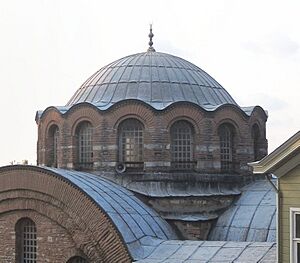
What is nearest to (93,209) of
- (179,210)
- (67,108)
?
(179,210)

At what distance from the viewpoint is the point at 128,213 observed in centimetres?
1912

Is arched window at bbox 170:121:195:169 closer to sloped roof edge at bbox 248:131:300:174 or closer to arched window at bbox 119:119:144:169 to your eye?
arched window at bbox 119:119:144:169

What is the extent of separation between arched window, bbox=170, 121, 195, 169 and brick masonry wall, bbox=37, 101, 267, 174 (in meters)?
0.20

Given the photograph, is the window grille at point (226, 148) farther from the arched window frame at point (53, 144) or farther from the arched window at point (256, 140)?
the arched window frame at point (53, 144)

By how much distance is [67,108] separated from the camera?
78.1 ft

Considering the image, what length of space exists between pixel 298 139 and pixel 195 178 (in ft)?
29.1

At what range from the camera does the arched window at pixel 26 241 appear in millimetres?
20000

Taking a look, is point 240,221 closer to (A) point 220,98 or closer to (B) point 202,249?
(B) point 202,249

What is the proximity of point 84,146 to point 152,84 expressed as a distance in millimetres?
3400

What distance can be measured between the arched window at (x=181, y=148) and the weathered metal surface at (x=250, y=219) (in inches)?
86.0

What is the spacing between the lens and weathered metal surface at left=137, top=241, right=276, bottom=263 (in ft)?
54.2

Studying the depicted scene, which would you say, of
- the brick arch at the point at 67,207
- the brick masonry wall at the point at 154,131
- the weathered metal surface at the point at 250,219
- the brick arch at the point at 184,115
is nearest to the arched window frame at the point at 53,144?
the brick masonry wall at the point at 154,131

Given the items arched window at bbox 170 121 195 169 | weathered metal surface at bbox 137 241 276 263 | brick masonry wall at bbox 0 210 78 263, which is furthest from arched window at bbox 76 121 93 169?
weathered metal surface at bbox 137 241 276 263

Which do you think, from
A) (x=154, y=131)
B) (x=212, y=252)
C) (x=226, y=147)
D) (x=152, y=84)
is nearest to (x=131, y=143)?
(x=154, y=131)
